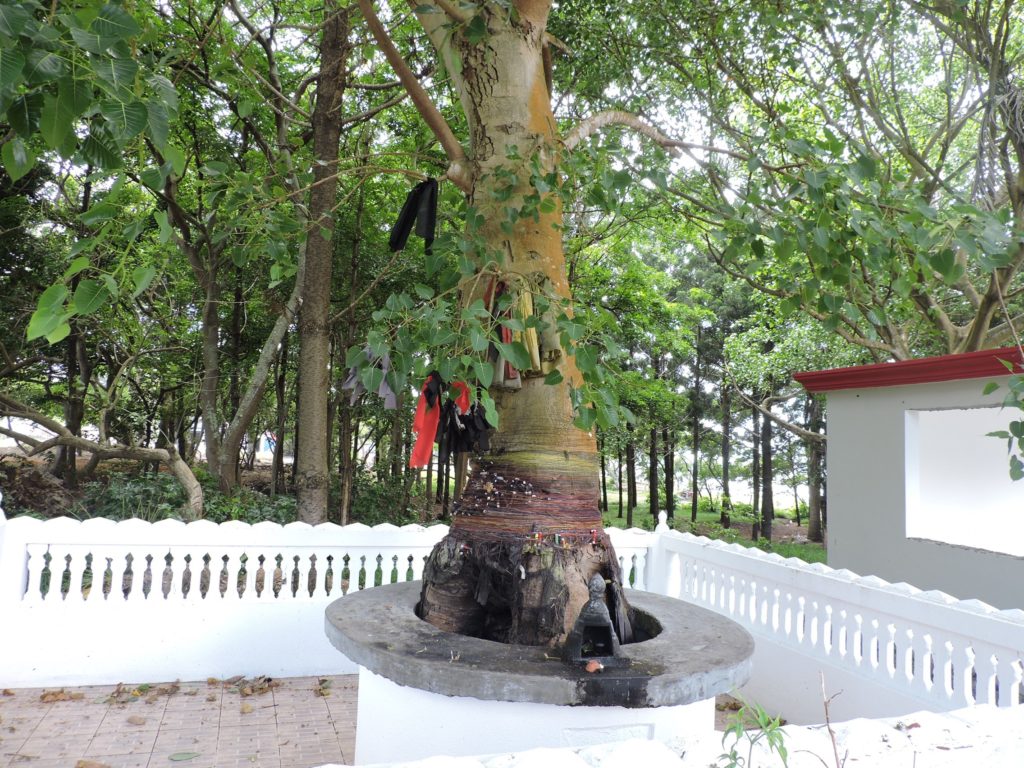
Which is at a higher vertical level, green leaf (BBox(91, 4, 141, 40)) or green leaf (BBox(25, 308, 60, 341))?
green leaf (BBox(91, 4, 141, 40))

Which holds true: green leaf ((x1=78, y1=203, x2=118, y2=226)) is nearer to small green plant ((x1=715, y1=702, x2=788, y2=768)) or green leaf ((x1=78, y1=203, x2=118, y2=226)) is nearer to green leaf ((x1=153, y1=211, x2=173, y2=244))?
green leaf ((x1=153, y1=211, x2=173, y2=244))

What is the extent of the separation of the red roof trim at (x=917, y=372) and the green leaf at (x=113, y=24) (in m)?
4.92

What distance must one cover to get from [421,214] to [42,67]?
257 centimetres

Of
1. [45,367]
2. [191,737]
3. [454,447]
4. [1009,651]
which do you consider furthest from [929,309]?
[45,367]

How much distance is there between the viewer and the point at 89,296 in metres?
1.56

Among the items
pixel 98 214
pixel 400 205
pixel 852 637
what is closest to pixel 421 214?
pixel 98 214

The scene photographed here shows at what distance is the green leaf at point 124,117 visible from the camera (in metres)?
1.32

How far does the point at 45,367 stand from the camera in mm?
11258

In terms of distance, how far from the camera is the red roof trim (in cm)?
508

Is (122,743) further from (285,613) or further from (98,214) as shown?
(98,214)

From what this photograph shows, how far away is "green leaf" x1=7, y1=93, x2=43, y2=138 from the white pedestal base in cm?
219

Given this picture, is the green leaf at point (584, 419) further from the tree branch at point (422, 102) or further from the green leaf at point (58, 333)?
the tree branch at point (422, 102)

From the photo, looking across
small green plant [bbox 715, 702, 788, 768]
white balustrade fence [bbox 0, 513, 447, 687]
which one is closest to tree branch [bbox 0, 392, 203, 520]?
white balustrade fence [bbox 0, 513, 447, 687]

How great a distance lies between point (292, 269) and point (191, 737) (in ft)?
8.65
